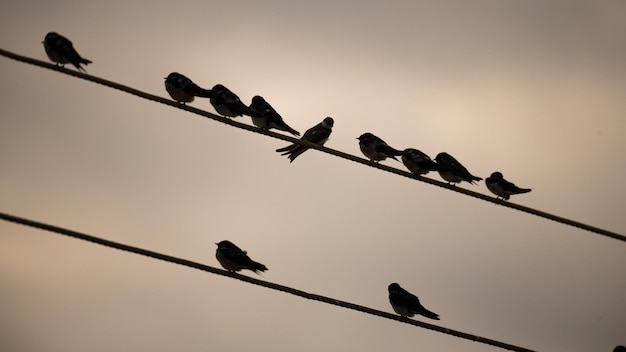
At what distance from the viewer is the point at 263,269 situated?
16766 millimetres

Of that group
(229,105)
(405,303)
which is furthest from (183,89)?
(405,303)

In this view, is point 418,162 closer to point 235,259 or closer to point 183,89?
point 235,259

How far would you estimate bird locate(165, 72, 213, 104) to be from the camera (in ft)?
56.1

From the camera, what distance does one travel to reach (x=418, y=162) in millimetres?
17328

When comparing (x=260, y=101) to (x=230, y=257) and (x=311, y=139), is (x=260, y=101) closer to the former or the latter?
(x=311, y=139)

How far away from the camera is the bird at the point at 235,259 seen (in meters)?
16.9

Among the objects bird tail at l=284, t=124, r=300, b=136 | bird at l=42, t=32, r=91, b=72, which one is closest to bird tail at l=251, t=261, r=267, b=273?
bird tail at l=284, t=124, r=300, b=136

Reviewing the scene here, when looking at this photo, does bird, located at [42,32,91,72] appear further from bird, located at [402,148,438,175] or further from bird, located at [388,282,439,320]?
bird, located at [388,282,439,320]

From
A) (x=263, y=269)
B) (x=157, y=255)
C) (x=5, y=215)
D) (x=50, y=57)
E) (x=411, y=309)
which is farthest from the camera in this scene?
(x=411, y=309)

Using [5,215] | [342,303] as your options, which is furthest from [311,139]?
[5,215]

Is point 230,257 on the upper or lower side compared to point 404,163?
lower

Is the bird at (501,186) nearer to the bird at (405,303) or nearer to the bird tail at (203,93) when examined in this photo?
the bird at (405,303)

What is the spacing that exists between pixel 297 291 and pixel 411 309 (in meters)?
5.96

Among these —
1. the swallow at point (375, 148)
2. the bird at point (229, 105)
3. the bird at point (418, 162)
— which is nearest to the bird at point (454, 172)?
the bird at point (418, 162)
